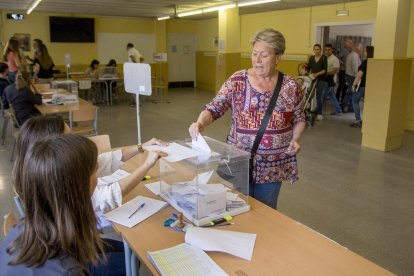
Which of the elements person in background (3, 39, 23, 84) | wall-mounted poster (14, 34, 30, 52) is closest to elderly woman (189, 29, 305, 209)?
person in background (3, 39, 23, 84)

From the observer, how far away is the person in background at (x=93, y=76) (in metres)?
9.94

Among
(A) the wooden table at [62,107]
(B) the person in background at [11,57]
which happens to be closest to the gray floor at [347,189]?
(A) the wooden table at [62,107]

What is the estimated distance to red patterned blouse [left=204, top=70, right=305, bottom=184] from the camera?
2.07 metres

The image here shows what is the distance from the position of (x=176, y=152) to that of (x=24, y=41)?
37.0 feet

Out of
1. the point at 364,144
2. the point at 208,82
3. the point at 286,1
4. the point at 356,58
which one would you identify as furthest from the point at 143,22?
the point at 364,144

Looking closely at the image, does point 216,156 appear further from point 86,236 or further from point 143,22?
point 143,22

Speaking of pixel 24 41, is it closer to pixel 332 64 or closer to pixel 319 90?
pixel 319 90

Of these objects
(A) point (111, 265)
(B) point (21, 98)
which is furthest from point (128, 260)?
(B) point (21, 98)

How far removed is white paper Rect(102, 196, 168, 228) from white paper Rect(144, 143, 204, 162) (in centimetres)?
29

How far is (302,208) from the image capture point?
353cm

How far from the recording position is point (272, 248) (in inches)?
60.0

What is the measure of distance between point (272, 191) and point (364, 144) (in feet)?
13.6

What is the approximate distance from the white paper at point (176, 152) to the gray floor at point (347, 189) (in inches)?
69.8

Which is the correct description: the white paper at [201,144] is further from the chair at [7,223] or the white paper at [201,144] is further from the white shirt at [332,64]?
the white shirt at [332,64]
